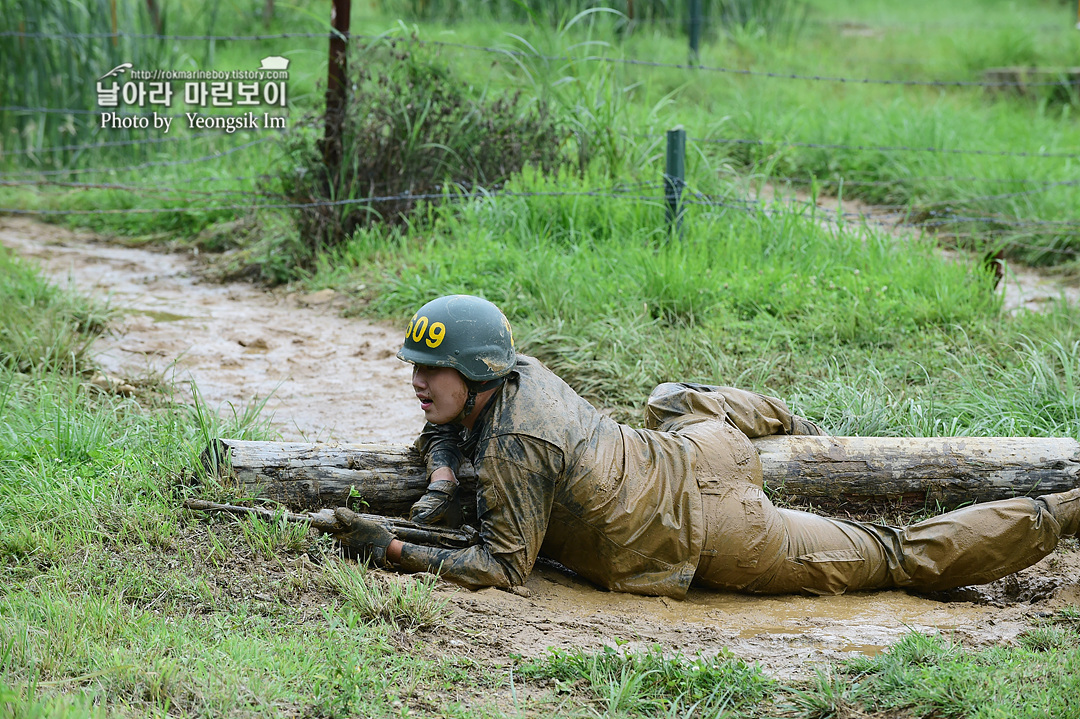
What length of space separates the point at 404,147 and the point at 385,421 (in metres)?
2.73

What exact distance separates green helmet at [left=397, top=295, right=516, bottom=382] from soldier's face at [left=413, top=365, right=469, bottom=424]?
0.16 feet

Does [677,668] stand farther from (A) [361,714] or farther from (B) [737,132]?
(B) [737,132]

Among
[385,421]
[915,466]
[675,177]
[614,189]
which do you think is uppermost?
[675,177]

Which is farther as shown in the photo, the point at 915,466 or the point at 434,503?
the point at 915,466

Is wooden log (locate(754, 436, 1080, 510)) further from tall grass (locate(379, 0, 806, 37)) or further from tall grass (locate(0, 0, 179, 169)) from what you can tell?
tall grass (locate(379, 0, 806, 37))

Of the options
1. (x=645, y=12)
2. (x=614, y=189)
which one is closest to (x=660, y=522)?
(x=614, y=189)

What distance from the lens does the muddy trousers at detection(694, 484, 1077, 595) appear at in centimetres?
335

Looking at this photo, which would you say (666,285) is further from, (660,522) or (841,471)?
(660,522)

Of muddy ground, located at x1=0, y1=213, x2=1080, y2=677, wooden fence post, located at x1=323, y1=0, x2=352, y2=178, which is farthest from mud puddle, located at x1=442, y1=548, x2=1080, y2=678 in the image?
wooden fence post, located at x1=323, y1=0, x2=352, y2=178

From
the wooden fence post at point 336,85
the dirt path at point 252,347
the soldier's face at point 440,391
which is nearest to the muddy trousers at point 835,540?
the soldier's face at point 440,391

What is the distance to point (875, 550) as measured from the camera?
11.3ft

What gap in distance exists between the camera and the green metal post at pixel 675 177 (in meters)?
5.86

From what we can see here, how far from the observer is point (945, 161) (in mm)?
7688

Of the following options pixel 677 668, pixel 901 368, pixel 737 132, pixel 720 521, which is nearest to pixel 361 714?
pixel 677 668
